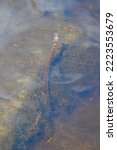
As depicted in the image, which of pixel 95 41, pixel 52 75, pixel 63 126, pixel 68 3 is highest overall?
pixel 68 3

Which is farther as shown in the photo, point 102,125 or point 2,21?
point 2,21

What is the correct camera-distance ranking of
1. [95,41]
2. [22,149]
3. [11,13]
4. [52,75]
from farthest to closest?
[11,13] → [95,41] → [52,75] → [22,149]

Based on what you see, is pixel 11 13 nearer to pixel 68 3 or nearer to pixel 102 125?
pixel 68 3

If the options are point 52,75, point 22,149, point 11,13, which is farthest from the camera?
point 11,13

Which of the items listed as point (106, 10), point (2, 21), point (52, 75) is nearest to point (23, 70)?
point (52, 75)

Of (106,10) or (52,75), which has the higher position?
(106,10)

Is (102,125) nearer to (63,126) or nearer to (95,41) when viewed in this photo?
(63,126)
